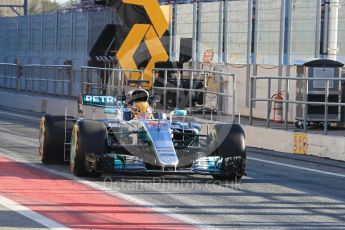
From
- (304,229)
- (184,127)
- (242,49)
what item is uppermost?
(242,49)

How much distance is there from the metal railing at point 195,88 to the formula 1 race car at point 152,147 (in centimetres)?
683

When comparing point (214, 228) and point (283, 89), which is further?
point (283, 89)

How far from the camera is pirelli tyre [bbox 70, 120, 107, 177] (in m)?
11.3

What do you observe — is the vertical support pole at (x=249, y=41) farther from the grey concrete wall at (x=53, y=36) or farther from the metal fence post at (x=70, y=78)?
the grey concrete wall at (x=53, y=36)

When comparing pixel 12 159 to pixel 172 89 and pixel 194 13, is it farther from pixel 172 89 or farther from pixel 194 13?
pixel 194 13

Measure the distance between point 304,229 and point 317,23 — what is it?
16.3m

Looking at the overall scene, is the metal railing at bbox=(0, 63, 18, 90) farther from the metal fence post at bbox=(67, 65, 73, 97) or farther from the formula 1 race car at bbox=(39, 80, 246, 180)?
the formula 1 race car at bbox=(39, 80, 246, 180)

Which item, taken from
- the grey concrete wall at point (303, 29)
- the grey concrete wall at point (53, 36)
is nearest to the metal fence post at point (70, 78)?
the grey concrete wall at point (53, 36)

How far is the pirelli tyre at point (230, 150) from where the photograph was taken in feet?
38.1

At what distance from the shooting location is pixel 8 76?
121 feet

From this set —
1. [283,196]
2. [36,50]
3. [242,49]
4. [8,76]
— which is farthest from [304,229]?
[36,50]

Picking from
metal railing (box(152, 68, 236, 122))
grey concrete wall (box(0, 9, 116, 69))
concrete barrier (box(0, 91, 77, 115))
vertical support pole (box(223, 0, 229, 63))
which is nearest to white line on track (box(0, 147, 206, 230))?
metal railing (box(152, 68, 236, 122))

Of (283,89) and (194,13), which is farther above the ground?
(194,13)

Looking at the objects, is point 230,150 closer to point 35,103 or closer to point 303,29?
point 303,29
